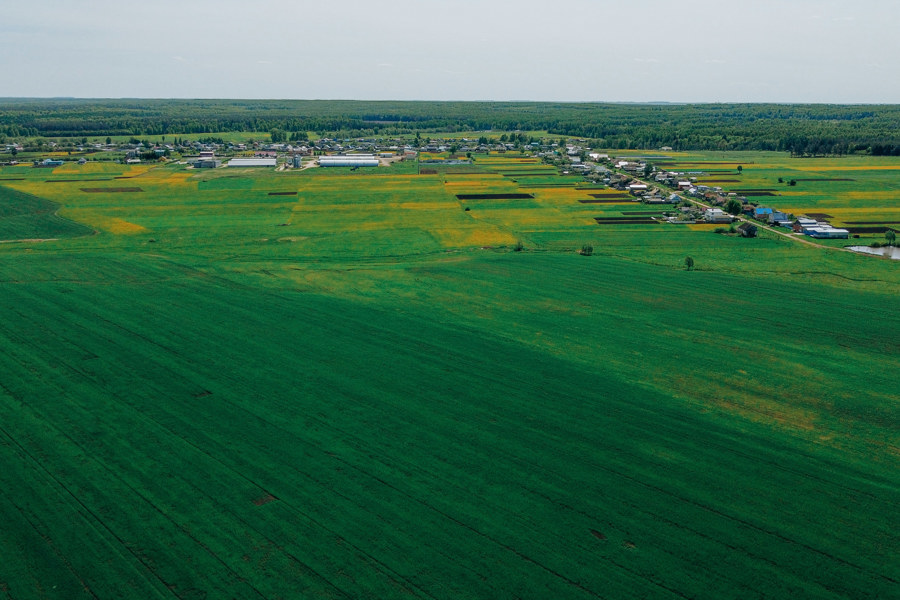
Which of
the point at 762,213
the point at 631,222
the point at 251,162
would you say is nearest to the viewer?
the point at 631,222

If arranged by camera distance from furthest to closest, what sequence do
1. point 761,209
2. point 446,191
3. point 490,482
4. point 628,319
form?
point 446,191 < point 761,209 < point 628,319 < point 490,482

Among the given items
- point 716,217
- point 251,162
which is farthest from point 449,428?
point 251,162

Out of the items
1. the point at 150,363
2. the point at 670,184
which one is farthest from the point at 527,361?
the point at 670,184

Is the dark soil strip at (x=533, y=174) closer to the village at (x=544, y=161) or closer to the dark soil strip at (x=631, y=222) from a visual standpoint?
the village at (x=544, y=161)

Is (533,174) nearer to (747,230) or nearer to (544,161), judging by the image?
(544,161)

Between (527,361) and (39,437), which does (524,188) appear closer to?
(527,361)
